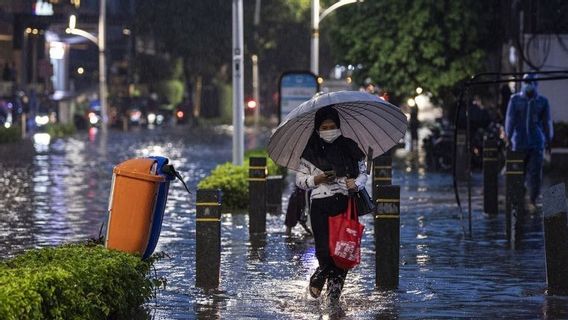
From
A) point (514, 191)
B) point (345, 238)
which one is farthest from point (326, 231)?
point (514, 191)

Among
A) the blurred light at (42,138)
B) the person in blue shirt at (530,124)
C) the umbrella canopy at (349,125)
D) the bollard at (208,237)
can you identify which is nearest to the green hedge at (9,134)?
the blurred light at (42,138)

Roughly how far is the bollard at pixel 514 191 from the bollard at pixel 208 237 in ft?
16.6

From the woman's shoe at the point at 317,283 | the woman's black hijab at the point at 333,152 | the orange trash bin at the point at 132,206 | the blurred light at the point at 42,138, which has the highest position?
the woman's black hijab at the point at 333,152

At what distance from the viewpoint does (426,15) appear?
1469 inches

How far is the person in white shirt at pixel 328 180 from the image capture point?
1211 centimetres

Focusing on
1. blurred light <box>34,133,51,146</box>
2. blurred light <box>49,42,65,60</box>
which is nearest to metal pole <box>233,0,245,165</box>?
blurred light <box>34,133,51,146</box>

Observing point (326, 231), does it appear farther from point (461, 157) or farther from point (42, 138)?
point (42, 138)

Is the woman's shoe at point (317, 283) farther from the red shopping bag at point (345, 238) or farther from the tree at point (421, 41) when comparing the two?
the tree at point (421, 41)

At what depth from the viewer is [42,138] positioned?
5650cm

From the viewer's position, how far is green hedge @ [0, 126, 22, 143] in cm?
5015

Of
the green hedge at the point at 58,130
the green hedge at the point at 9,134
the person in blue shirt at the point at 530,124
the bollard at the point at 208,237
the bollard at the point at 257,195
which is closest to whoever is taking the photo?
the bollard at the point at 208,237

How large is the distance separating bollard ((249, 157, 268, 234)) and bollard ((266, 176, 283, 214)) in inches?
110

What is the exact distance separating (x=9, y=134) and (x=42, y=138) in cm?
582

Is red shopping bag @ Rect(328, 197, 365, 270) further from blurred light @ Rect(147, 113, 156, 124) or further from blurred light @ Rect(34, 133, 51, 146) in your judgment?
blurred light @ Rect(147, 113, 156, 124)
